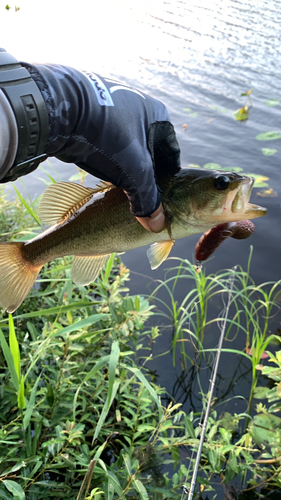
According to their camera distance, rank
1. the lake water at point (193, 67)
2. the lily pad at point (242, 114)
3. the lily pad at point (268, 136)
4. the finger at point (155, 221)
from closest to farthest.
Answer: the finger at point (155, 221) → the lake water at point (193, 67) → the lily pad at point (268, 136) → the lily pad at point (242, 114)

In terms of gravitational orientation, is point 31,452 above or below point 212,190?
below

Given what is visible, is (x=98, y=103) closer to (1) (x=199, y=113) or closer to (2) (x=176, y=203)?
Answer: (2) (x=176, y=203)

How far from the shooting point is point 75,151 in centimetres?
151

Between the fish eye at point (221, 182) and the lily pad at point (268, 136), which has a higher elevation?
the fish eye at point (221, 182)

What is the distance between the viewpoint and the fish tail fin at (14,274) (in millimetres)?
1793

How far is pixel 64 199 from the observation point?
1.92 meters

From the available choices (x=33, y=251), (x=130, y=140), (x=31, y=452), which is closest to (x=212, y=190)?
(x=130, y=140)

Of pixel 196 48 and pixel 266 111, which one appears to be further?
pixel 196 48

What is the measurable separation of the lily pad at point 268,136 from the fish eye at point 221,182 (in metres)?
6.59

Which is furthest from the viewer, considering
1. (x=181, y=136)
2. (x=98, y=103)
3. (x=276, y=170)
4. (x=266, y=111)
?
(x=266, y=111)

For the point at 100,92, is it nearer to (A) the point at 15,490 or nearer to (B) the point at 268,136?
(A) the point at 15,490

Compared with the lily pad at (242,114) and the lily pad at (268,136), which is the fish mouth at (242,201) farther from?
the lily pad at (242,114)

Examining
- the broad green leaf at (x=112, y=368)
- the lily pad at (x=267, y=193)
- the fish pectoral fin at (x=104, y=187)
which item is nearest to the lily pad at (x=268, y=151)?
the lily pad at (x=267, y=193)

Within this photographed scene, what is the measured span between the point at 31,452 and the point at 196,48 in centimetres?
1405
